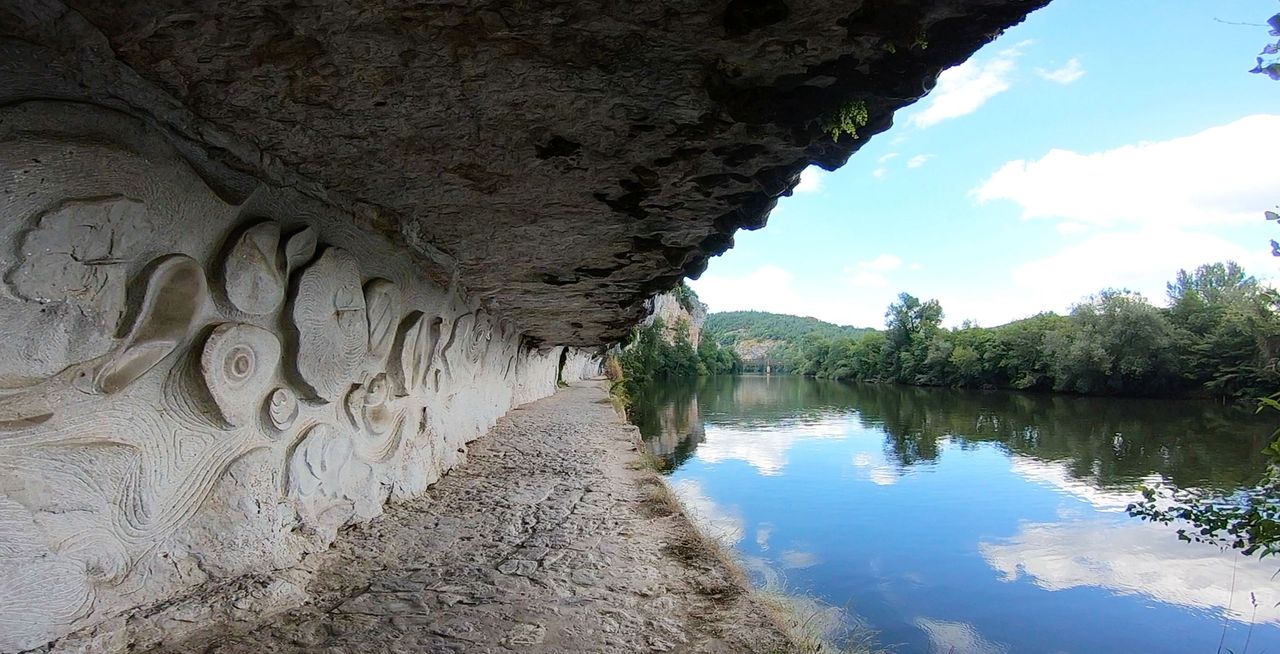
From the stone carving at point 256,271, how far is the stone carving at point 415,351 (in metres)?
1.80

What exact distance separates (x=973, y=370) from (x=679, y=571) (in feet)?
169

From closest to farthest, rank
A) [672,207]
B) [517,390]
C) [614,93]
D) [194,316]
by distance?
1. [614,93]
2. [194,316]
3. [672,207]
4. [517,390]

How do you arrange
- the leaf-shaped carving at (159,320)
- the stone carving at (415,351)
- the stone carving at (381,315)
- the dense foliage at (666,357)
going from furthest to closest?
the dense foliage at (666,357) → the stone carving at (415,351) → the stone carving at (381,315) → the leaf-shaped carving at (159,320)

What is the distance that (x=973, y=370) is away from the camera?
49250 mm

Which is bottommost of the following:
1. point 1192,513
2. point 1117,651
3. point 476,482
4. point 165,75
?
point 1117,651

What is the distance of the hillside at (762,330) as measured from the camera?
474 feet

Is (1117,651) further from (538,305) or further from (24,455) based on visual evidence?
(24,455)

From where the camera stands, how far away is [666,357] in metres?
58.7

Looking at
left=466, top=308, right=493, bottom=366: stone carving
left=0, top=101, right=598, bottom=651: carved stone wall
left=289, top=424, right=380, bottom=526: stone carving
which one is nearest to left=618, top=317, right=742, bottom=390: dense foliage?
left=466, top=308, right=493, bottom=366: stone carving

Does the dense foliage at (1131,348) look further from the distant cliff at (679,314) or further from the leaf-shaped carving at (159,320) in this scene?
the leaf-shaped carving at (159,320)

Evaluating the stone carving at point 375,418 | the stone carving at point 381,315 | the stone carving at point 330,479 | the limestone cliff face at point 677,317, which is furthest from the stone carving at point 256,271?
the limestone cliff face at point 677,317

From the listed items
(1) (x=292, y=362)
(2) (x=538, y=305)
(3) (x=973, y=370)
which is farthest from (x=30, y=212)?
(3) (x=973, y=370)

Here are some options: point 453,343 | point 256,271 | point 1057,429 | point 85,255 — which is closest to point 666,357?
point 1057,429

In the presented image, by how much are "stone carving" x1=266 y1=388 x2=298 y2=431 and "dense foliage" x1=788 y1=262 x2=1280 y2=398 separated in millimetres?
23032
